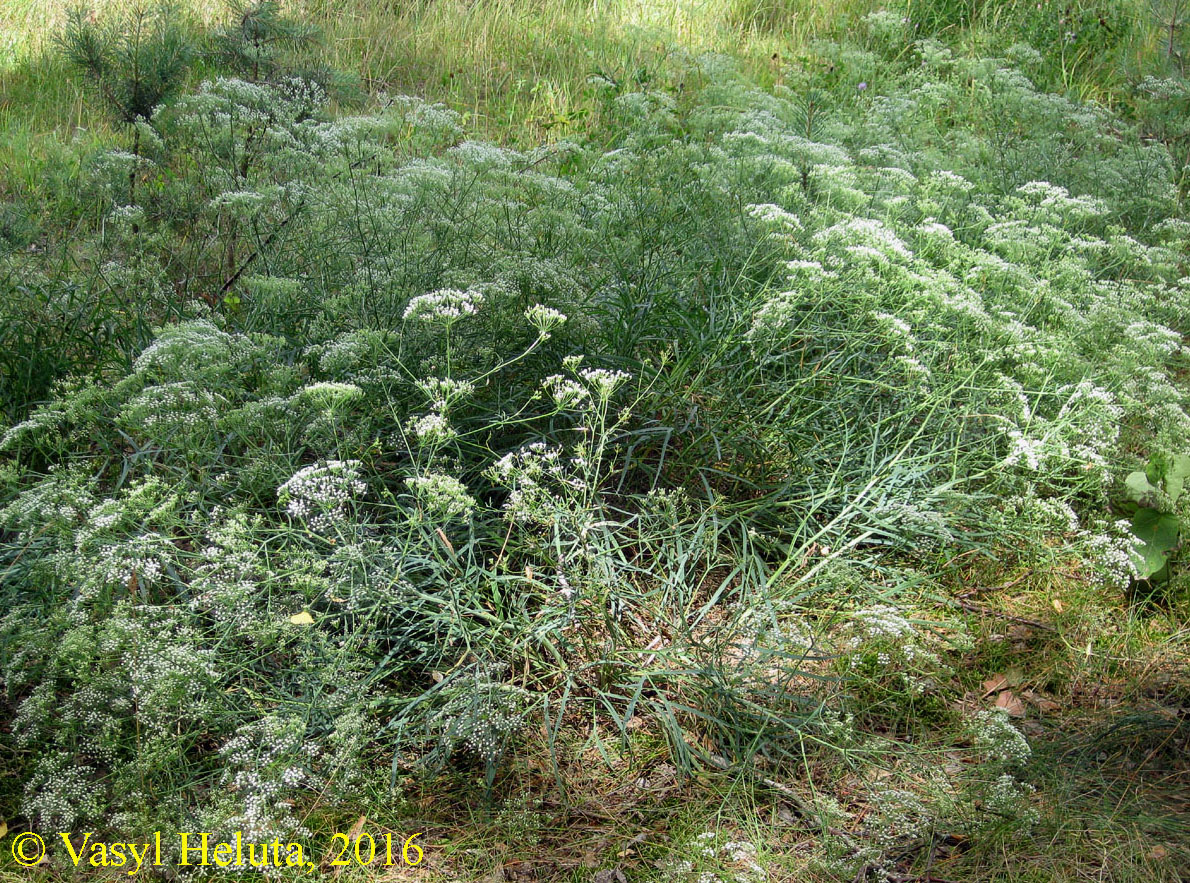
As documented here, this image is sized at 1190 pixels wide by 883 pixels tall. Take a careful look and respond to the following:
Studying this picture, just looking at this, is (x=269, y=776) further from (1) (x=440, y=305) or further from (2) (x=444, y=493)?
(1) (x=440, y=305)

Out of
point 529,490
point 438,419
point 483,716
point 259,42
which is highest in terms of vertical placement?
point 259,42

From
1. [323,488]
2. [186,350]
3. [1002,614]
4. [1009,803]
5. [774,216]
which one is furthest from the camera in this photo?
[774,216]

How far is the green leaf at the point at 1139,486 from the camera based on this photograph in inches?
139

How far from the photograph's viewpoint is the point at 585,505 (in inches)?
115

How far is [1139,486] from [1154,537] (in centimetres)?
20

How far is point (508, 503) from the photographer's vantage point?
288cm

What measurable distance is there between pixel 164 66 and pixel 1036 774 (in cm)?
484

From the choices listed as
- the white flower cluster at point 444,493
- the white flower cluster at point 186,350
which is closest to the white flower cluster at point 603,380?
the white flower cluster at point 444,493

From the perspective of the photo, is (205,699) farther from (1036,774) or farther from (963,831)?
(1036,774)

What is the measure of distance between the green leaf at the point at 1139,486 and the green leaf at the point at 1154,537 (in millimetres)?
60

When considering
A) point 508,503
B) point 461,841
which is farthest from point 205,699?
point 508,503

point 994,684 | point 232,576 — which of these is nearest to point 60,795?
point 232,576

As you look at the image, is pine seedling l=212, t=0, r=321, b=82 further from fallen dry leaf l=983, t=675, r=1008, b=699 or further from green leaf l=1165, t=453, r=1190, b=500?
green leaf l=1165, t=453, r=1190, b=500

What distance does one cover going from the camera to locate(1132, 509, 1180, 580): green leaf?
3404 millimetres
